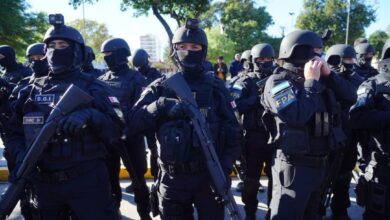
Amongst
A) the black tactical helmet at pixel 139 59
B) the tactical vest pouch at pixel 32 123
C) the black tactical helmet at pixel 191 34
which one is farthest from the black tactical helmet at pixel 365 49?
the tactical vest pouch at pixel 32 123

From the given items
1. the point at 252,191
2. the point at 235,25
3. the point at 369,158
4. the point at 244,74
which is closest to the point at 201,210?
the point at 252,191

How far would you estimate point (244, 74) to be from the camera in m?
4.55

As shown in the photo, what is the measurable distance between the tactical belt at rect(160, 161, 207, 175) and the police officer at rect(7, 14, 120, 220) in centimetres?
54

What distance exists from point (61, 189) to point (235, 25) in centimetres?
3213

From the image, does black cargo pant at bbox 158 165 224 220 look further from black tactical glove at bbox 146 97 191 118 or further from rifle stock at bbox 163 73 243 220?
black tactical glove at bbox 146 97 191 118

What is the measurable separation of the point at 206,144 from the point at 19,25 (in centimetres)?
1655

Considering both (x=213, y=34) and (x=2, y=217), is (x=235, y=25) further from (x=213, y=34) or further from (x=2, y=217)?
(x=2, y=217)

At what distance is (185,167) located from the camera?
263 centimetres

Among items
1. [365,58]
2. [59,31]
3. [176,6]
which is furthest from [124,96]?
[176,6]

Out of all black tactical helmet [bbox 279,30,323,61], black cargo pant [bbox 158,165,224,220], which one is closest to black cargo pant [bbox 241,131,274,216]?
black cargo pant [bbox 158,165,224,220]

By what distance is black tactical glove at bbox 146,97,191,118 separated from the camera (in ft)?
8.24

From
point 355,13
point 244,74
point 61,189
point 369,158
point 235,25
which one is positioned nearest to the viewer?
point 61,189

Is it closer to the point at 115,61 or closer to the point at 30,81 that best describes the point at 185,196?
the point at 30,81

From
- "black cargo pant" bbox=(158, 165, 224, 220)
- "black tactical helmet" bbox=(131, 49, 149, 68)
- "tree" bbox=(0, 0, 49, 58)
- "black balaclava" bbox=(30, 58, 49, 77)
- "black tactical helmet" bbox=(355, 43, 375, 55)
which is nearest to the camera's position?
"black cargo pant" bbox=(158, 165, 224, 220)
